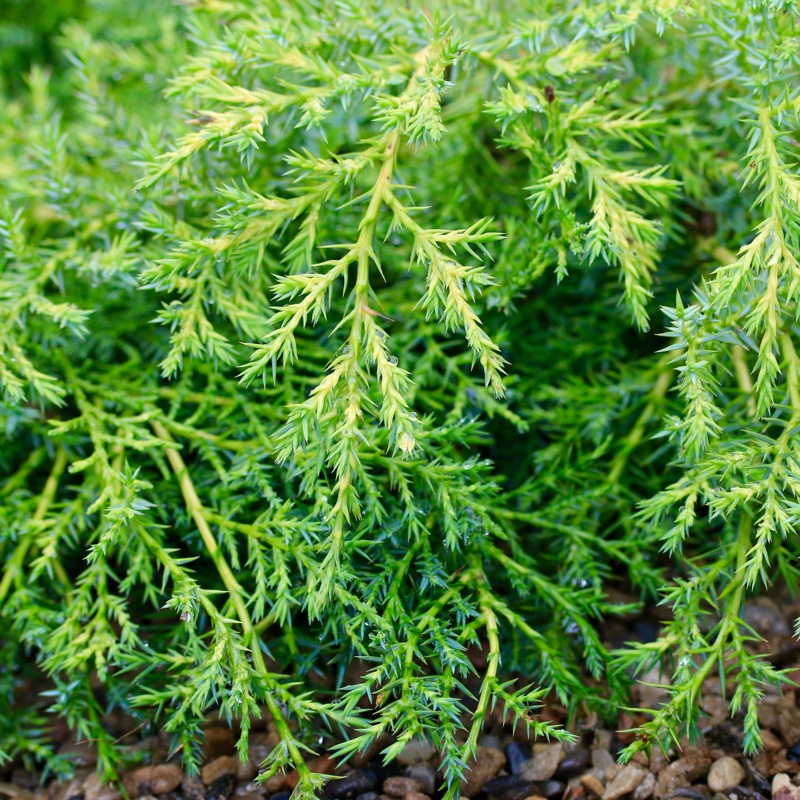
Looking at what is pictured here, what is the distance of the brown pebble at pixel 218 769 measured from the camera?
174 cm

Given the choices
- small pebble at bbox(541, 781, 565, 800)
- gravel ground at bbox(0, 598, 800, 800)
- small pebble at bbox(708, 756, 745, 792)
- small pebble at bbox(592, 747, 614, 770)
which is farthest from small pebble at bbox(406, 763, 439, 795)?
small pebble at bbox(708, 756, 745, 792)

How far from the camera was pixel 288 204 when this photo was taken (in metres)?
1.69

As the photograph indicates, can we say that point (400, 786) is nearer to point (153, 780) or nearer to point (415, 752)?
point (415, 752)

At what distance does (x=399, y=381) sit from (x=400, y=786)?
0.86 metres

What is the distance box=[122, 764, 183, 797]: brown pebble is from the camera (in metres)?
1.75

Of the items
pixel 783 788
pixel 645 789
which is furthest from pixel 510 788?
pixel 783 788

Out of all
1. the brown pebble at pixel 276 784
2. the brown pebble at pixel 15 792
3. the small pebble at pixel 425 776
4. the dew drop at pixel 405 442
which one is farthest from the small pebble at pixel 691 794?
the brown pebble at pixel 15 792

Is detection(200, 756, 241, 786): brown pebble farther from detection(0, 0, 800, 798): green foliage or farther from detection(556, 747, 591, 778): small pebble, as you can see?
detection(556, 747, 591, 778): small pebble

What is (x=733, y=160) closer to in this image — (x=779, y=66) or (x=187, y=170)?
(x=779, y=66)

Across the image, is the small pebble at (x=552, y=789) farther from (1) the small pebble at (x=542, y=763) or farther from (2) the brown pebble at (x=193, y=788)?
(2) the brown pebble at (x=193, y=788)

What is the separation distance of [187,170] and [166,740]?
4.29 ft

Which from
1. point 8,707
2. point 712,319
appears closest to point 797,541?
point 712,319

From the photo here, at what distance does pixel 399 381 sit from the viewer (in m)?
1.47

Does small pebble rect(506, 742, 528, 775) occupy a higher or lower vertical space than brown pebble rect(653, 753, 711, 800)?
higher
